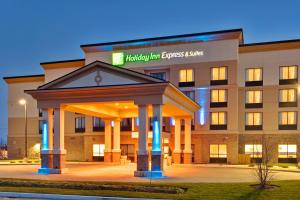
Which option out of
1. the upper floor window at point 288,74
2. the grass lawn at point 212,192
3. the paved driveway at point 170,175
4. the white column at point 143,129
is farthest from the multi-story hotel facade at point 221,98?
the grass lawn at point 212,192

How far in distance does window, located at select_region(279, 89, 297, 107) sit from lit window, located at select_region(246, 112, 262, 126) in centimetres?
268

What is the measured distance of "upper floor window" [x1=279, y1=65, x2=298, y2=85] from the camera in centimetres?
3947

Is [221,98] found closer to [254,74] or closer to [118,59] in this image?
[254,74]

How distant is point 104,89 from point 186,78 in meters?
17.6

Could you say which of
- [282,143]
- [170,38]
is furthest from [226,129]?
[170,38]

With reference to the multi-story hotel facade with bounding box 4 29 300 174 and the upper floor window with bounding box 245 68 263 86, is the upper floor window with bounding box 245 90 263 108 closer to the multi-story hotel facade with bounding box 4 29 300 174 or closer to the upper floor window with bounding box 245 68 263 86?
the multi-story hotel facade with bounding box 4 29 300 174

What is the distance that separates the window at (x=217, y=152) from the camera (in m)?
40.9

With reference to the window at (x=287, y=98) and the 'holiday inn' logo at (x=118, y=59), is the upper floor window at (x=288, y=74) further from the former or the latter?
the 'holiday inn' logo at (x=118, y=59)

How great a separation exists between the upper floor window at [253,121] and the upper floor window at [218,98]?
10.5 ft

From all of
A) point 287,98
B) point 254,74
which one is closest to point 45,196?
point 254,74

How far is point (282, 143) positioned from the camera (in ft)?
131

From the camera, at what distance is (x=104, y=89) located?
26438mm

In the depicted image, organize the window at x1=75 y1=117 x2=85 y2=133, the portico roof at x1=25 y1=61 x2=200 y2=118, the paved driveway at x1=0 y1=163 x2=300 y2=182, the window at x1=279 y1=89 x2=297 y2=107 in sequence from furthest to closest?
the window at x1=75 y1=117 x2=85 y2=133 → the window at x1=279 y1=89 x2=297 y2=107 → the portico roof at x1=25 y1=61 x2=200 y2=118 → the paved driveway at x1=0 y1=163 x2=300 y2=182

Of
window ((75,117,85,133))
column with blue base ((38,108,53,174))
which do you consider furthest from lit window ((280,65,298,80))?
column with blue base ((38,108,53,174))
